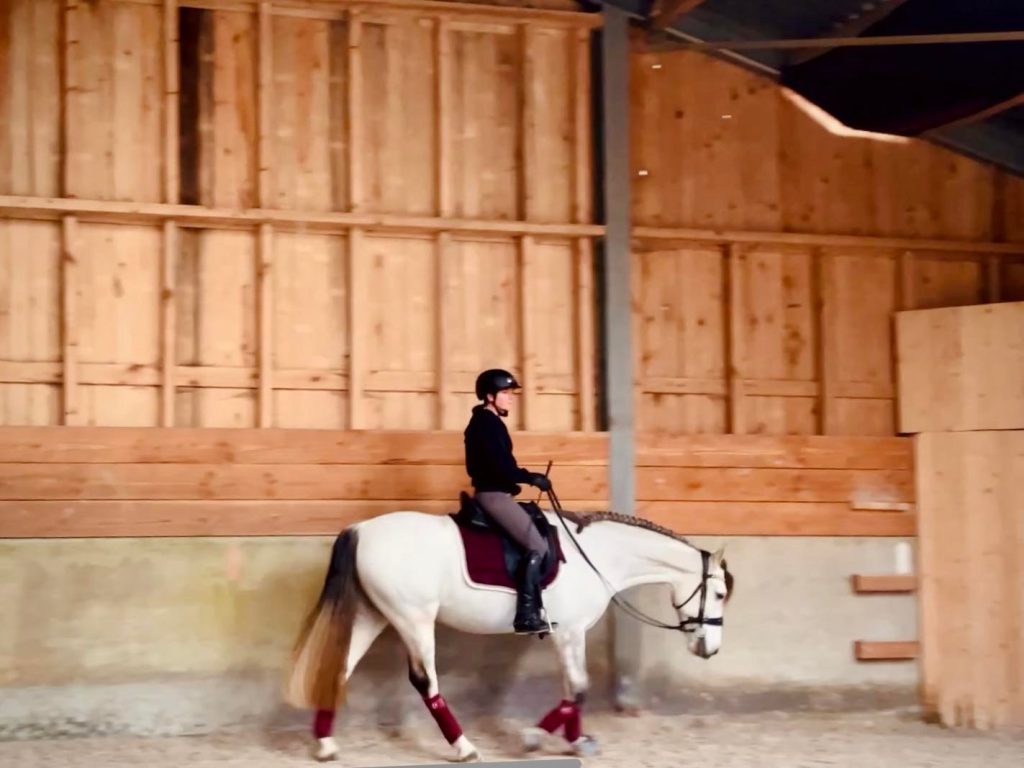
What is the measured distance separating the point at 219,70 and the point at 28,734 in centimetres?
385

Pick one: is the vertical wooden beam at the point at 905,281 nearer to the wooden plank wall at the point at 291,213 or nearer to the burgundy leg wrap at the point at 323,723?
the wooden plank wall at the point at 291,213

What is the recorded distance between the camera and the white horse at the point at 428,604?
611 centimetres

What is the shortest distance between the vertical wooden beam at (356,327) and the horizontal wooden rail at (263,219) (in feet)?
0.43

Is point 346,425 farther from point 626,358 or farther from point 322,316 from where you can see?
point 626,358

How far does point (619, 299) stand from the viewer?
763cm

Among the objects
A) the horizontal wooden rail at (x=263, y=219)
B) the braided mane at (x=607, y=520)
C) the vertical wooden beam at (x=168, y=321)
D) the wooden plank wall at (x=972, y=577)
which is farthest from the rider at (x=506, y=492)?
the wooden plank wall at (x=972, y=577)

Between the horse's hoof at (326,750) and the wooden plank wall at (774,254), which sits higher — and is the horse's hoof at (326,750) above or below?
below

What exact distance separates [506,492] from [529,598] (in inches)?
21.5

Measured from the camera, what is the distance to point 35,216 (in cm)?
693

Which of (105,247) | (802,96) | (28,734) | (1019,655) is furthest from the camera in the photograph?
(802,96)

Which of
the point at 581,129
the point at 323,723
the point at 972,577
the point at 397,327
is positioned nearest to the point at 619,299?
the point at 581,129

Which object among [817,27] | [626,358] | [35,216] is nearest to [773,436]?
[626,358]

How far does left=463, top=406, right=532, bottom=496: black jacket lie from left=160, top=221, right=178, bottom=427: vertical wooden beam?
182cm

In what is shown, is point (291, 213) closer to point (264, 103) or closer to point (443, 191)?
point (264, 103)
